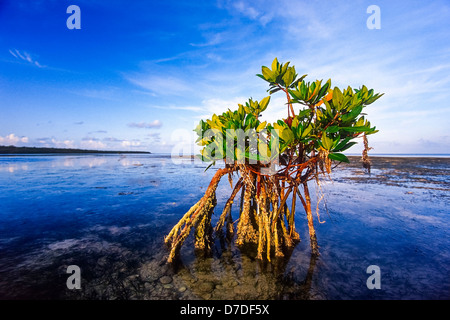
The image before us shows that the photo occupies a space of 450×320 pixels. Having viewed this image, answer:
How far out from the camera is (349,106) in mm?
3074

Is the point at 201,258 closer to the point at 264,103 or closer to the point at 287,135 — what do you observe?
the point at 287,135

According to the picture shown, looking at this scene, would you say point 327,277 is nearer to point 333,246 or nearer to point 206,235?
point 333,246

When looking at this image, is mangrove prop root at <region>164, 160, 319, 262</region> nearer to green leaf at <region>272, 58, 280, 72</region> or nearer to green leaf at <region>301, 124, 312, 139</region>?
green leaf at <region>301, 124, 312, 139</region>

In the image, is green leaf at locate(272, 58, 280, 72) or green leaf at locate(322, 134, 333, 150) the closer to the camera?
green leaf at locate(322, 134, 333, 150)

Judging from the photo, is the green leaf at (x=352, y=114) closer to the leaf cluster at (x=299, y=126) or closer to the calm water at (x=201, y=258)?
the leaf cluster at (x=299, y=126)

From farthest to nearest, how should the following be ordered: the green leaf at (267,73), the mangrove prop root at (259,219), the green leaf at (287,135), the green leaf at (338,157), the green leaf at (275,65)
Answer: the mangrove prop root at (259,219) < the green leaf at (267,73) < the green leaf at (275,65) < the green leaf at (287,135) < the green leaf at (338,157)

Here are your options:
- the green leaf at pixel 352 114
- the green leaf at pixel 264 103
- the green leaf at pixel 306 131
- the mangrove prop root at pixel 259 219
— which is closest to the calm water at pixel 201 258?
the mangrove prop root at pixel 259 219

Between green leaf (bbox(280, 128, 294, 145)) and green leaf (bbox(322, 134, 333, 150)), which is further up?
green leaf (bbox(280, 128, 294, 145))

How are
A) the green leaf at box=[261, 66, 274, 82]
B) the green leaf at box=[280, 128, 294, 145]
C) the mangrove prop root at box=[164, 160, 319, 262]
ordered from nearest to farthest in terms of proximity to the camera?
the green leaf at box=[280, 128, 294, 145] → the green leaf at box=[261, 66, 274, 82] → the mangrove prop root at box=[164, 160, 319, 262]

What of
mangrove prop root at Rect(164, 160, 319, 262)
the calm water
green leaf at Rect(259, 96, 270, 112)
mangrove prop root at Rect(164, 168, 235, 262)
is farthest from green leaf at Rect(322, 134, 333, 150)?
the calm water

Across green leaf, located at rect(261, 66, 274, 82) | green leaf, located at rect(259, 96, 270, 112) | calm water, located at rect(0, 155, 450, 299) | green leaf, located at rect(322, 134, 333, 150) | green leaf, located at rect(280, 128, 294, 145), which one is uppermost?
green leaf, located at rect(261, 66, 274, 82)
